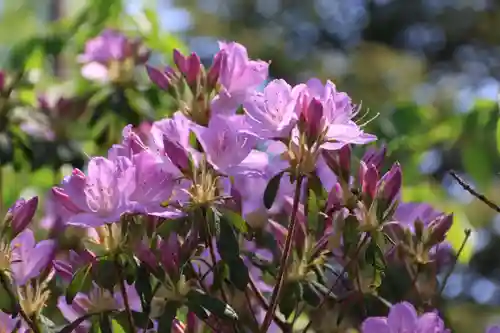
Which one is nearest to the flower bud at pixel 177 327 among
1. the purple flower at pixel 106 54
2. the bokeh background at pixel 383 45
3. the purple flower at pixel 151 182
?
the purple flower at pixel 151 182

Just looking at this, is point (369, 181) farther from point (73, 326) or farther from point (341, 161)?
point (73, 326)

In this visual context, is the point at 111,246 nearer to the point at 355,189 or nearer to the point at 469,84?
the point at 355,189

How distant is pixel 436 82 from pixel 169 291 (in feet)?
28.3

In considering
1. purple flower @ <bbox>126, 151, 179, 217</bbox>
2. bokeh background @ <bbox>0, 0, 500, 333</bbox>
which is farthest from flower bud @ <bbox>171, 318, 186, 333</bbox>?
bokeh background @ <bbox>0, 0, 500, 333</bbox>

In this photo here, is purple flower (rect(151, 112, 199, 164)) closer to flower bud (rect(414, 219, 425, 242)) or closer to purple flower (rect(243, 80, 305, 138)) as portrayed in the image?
purple flower (rect(243, 80, 305, 138))

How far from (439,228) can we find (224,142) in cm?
21

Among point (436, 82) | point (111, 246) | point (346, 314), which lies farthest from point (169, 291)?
point (436, 82)

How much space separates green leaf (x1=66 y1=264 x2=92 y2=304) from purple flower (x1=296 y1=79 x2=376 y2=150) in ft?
0.67

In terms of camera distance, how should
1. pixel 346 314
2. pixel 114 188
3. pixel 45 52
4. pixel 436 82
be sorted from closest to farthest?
pixel 114 188 → pixel 346 314 → pixel 45 52 → pixel 436 82

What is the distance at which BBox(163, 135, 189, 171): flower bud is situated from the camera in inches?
26.0

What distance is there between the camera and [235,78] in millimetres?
789

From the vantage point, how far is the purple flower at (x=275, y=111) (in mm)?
677

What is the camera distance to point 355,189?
728mm

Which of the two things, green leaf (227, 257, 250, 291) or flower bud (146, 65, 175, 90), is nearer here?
green leaf (227, 257, 250, 291)
